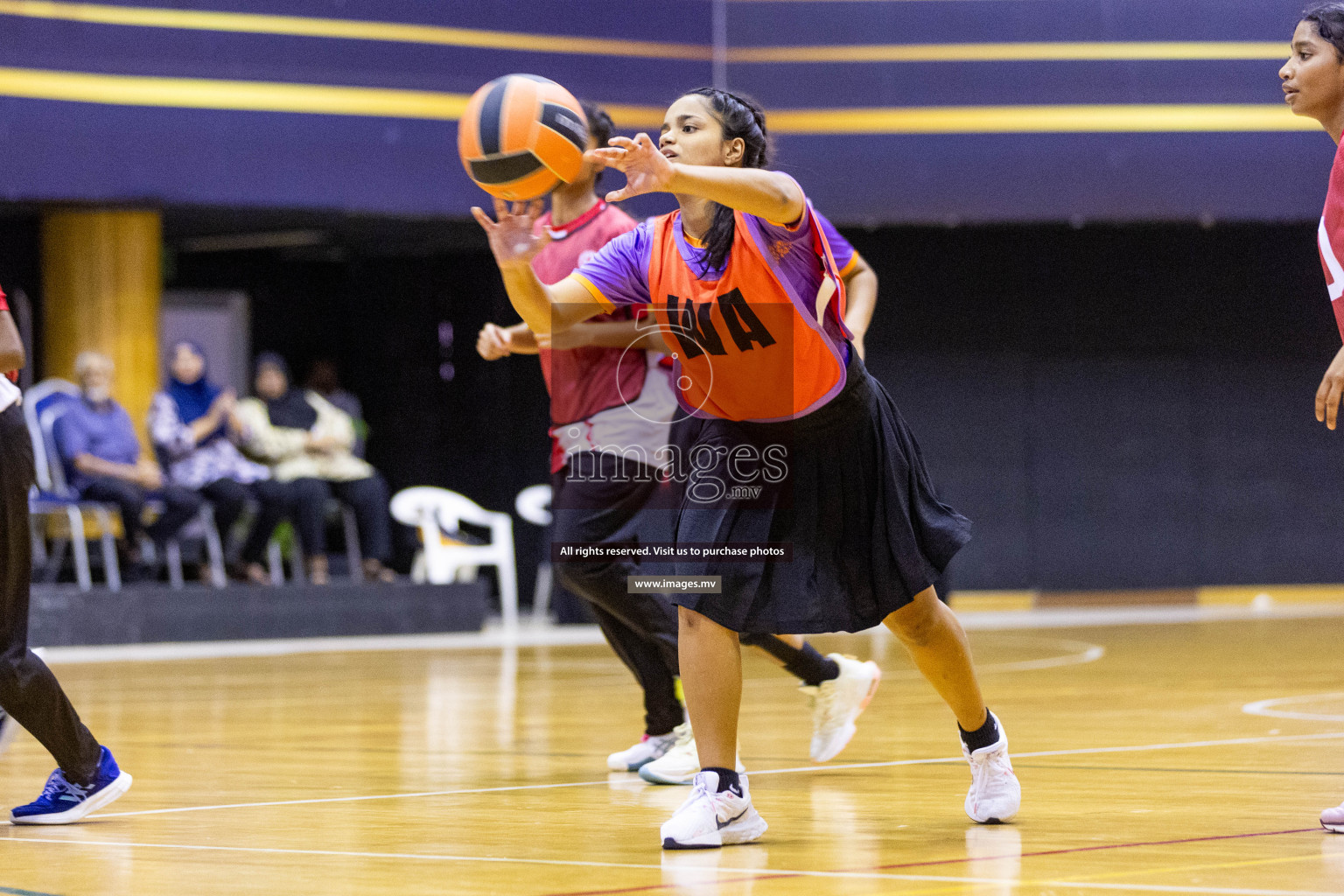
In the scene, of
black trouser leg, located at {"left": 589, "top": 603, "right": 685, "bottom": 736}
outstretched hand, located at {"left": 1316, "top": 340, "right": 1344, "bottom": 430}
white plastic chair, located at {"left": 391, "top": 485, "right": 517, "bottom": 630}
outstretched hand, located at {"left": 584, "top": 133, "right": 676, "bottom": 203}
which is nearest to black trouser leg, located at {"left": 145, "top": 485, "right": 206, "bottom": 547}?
white plastic chair, located at {"left": 391, "top": 485, "right": 517, "bottom": 630}

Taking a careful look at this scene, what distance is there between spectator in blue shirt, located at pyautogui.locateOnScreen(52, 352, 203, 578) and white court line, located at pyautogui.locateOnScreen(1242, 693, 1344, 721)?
22.9 feet

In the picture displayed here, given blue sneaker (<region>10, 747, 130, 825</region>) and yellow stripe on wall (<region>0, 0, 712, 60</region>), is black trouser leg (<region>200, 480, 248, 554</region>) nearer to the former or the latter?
yellow stripe on wall (<region>0, 0, 712, 60</region>)

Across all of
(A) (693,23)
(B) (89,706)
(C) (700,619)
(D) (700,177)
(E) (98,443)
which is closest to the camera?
(D) (700,177)

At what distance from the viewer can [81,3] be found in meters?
12.2

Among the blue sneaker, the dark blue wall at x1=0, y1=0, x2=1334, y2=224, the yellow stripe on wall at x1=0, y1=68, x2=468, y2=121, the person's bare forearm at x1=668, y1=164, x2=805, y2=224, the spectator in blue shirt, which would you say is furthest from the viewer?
the dark blue wall at x1=0, y1=0, x2=1334, y2=224

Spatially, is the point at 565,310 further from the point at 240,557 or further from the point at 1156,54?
the point at 1156,54

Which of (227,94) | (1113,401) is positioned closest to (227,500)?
(227,94)

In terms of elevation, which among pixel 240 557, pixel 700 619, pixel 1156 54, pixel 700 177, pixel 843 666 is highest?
pixel 1156 54

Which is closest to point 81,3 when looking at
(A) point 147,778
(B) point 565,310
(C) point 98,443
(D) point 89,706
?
(C) point 98,443

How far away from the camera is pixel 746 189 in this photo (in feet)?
10.9

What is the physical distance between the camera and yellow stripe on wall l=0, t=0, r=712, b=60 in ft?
39.7

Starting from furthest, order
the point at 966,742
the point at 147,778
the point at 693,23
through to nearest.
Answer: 1. the point at 693,23
2. the point at 147,778
3. the point at 966,742

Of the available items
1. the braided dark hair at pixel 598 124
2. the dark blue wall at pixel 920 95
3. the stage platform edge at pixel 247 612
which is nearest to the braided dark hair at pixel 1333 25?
the braided dark hair at pixel 598 124

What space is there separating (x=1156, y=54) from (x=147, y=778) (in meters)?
12.1
